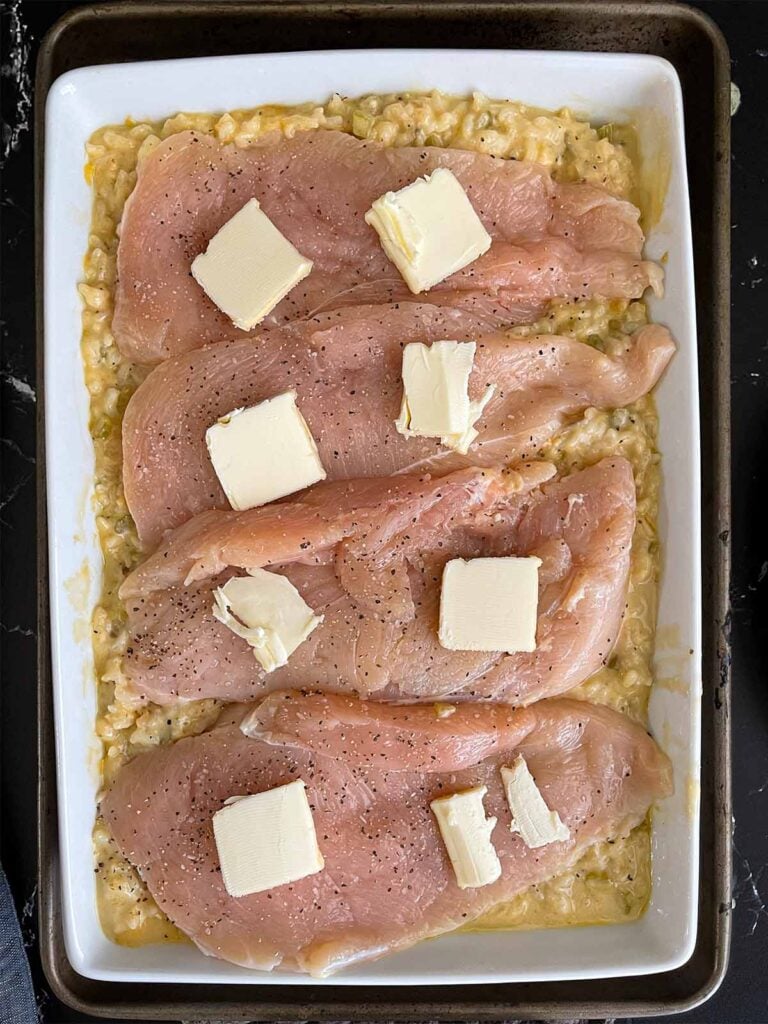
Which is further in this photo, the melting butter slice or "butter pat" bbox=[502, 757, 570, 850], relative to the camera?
"butter pat" bbox=[502, 757, 570, 850]

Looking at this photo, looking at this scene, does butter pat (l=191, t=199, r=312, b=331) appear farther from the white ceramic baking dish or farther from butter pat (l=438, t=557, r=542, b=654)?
butter pat (l=438, t=557, r=542, b=654)

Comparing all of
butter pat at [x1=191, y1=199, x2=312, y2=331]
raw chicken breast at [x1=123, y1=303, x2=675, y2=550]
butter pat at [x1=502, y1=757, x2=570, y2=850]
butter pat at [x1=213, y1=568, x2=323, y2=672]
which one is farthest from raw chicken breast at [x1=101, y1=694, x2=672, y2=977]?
butter pat at [x1=191, y1=199, x2=312, y2=331]

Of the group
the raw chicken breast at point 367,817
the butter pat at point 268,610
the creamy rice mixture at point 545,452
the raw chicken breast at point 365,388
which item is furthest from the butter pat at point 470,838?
the raw chicken breast at point 365,388

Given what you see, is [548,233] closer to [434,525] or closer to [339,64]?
[339,64]

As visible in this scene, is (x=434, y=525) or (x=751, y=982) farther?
(x=751, y=982)

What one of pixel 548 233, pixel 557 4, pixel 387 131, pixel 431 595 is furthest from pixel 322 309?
pixel 557 4
